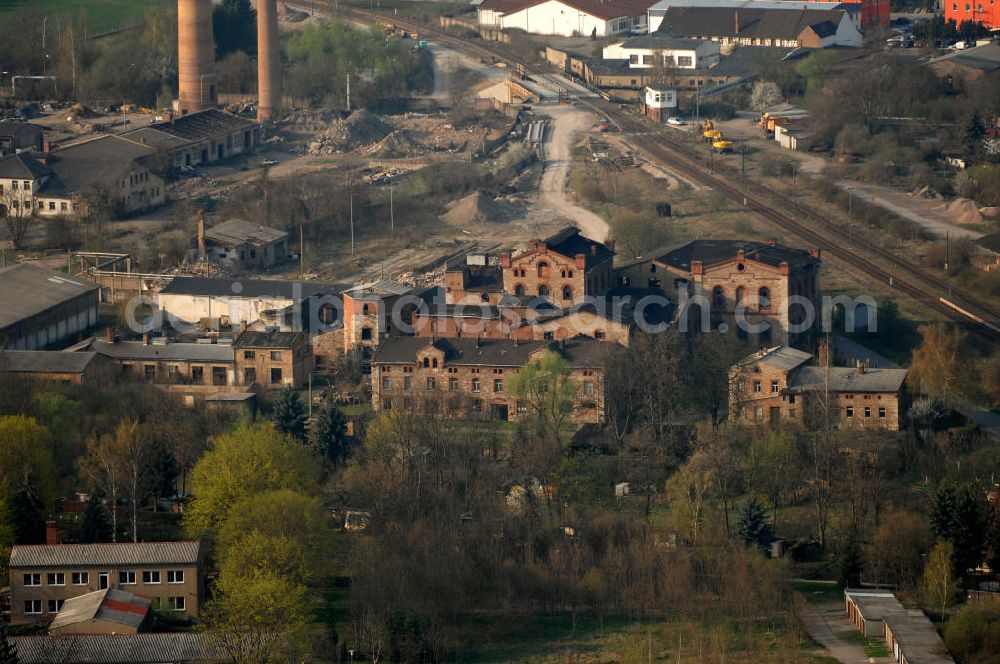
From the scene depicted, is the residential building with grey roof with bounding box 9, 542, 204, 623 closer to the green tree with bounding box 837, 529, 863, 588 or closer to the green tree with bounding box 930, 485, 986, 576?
the green tree with bounding box 837, 529, 863, 588

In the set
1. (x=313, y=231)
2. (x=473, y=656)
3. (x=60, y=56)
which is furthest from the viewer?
(x=60, y=56)

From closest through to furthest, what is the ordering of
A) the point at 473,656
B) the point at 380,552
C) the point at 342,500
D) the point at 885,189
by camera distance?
1. the point at 473,656
2. the point at 380,552
3. the point at 342,500
4. the point at 885,189

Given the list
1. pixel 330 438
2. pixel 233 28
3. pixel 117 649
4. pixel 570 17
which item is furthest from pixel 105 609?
pixel 570 17

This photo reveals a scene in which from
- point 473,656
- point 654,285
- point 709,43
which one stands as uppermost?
point 709,43

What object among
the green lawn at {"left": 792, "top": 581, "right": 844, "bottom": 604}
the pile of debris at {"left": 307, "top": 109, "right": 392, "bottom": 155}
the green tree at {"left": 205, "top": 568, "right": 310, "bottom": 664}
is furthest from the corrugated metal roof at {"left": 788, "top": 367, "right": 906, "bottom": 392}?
the pile of debris at {"left": 307, "top": 109, "right": 392, "bottom": 155}

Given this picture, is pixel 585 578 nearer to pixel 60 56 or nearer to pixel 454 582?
pixel 454 582

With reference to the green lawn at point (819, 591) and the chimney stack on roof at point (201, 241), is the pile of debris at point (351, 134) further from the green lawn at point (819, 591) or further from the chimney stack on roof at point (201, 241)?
the green lawn at point (819, 591)

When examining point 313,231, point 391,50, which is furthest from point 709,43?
point 313,231

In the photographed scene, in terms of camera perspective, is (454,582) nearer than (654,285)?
Yes
